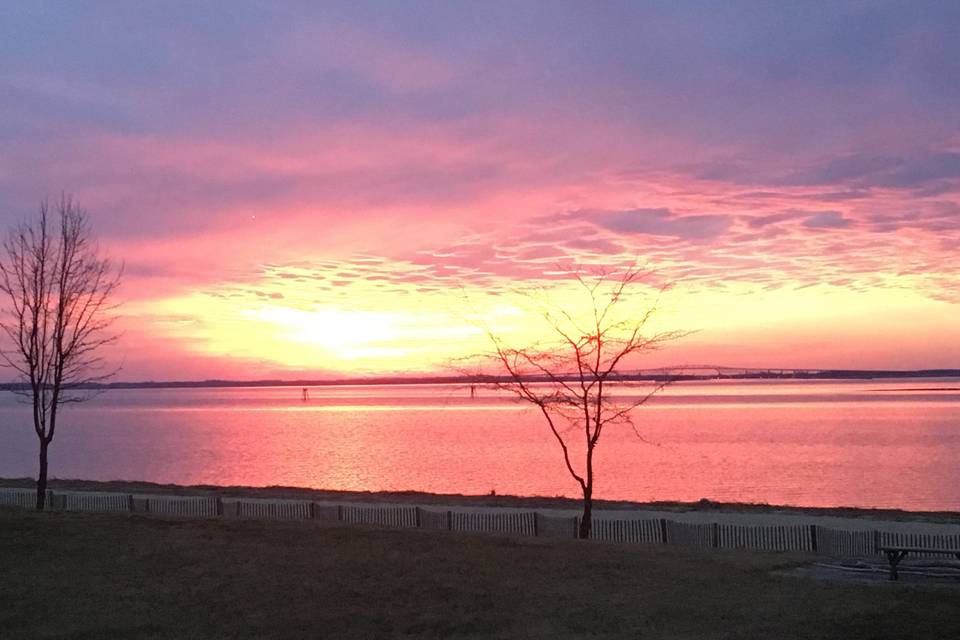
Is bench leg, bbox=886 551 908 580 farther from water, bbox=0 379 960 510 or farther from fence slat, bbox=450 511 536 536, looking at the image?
water, bbox=0 379 960 510

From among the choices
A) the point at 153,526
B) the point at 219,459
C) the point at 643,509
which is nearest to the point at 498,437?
the point at 219,459

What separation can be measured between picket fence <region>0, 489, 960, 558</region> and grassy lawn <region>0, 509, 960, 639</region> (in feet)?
14.0

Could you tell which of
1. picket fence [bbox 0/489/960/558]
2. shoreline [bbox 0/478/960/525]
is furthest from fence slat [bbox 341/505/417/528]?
shoreline [bbox 0/478/960/525]

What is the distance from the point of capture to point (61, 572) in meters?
16.4

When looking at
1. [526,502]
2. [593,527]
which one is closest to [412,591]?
[593,527]

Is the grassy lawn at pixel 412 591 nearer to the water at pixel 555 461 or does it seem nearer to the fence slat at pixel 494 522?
the fence slat at pixel 494 522

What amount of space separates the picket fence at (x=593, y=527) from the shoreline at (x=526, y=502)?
693cm

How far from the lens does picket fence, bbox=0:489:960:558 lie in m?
22.2

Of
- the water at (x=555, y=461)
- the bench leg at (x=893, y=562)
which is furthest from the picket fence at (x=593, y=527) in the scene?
the water at (x=555, y=461)

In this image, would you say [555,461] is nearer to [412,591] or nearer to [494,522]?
[494,522]

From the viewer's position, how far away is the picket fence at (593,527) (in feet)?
73.0

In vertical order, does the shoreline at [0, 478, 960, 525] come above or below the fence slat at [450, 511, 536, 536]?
below

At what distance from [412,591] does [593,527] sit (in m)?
12.1

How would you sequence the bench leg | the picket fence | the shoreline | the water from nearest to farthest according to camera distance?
the bench leg
the picket fence
the shoreline
the water
